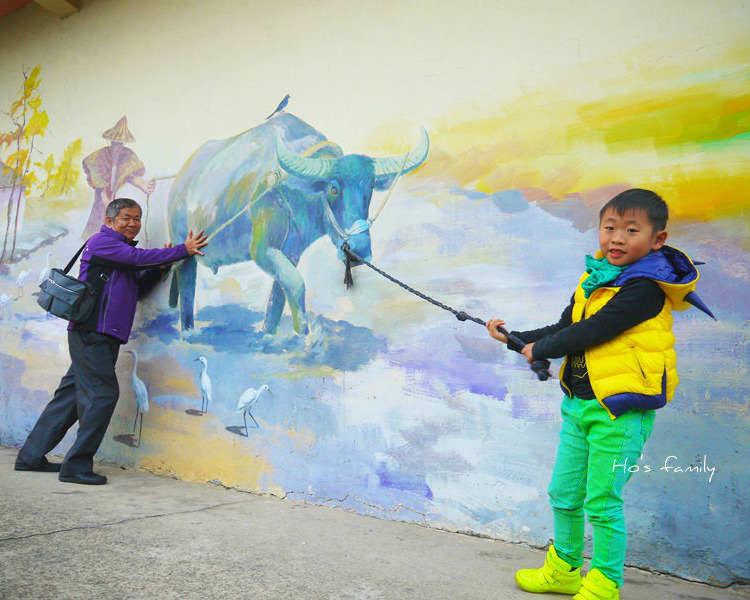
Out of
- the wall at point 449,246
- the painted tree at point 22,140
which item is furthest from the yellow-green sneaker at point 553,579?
the painted tree at point 22,140

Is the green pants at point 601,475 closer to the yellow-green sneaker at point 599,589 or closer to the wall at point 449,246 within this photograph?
the yellow-green sneaker at point 599,589

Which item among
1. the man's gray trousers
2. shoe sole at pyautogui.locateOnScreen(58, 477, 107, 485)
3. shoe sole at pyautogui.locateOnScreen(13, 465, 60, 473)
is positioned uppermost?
the man's gray trousers

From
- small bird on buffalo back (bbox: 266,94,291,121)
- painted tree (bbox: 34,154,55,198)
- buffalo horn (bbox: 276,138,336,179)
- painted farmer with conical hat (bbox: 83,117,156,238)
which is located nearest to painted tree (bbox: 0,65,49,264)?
painted tree (bbox: 34,154,55,198)

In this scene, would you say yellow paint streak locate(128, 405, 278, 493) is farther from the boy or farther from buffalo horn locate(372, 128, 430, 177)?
the boy

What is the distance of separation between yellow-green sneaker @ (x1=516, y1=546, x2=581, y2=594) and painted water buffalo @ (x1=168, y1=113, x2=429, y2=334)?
1727 millimetres

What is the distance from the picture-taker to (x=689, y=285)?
6.41 ft

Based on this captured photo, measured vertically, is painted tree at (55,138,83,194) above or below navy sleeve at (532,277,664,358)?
above

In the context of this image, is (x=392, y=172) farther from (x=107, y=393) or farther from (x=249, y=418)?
(x=107, y=393)

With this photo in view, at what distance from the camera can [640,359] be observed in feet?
6.45

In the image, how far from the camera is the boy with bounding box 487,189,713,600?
1960 mm

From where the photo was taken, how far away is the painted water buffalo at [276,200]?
3.34 m

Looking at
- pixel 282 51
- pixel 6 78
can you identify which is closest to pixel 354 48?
pixel 282 51

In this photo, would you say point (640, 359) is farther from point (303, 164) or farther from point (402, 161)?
point (303, 164)

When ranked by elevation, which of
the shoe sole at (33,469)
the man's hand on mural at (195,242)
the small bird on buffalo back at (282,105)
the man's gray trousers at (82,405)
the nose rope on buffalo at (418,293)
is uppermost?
the small bird on buffalo back at (282,105)
